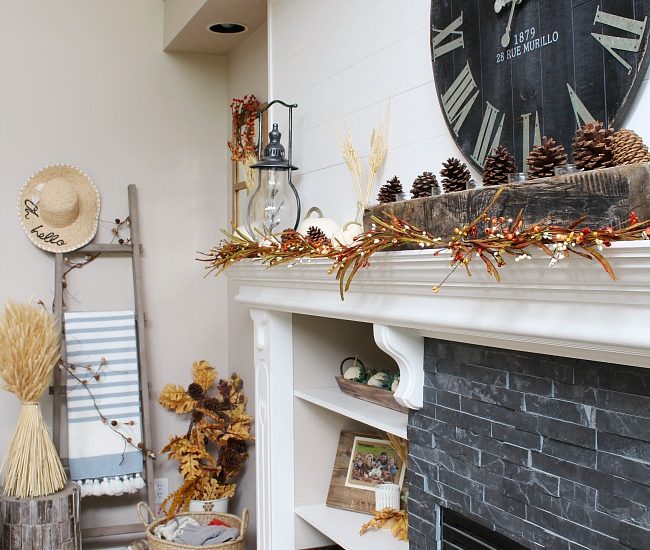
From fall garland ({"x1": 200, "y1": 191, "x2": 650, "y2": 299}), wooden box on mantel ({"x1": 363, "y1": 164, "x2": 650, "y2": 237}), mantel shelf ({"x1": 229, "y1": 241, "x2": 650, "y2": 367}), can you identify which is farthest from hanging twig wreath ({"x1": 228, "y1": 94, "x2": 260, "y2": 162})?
wooden box on mantel ({"x1": 363, "y1": 164, "x2": 650, "y2": 237})

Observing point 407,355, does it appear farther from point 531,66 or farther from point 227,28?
point 227,28

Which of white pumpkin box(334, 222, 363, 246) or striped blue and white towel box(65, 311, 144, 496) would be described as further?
striped blue and white towel box(65, 311, 144, 496)

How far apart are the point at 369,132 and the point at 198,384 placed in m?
1.90

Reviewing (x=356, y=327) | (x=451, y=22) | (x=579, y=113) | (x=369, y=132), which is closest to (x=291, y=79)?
(x=369, y=132)

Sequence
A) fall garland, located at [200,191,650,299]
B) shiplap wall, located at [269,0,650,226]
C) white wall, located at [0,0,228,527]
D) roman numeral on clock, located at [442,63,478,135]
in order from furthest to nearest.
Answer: white wall, located at [0,0,228,527] → shiplap wall, located at [269,0,650,226] → roman numeral on clock, located at [442,63,478,135] → fall garland, located at [200,191,650,299]

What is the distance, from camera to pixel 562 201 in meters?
1.13

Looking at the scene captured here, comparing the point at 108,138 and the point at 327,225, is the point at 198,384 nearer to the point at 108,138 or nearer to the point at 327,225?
the point at 108,138

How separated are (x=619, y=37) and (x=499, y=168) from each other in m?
0.26

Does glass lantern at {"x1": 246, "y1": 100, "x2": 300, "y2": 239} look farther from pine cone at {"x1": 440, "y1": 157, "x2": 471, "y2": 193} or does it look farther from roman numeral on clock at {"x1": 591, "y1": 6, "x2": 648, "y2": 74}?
roman numeral on clock at {"x1": 591, "y1": 6, "x2": 648, "y2": 74}

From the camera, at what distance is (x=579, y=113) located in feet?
4.30

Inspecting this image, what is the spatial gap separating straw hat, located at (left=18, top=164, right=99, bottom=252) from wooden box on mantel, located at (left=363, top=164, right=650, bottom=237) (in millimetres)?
2423

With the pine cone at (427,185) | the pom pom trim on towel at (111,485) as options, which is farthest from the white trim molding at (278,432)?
the pom pom trim on towel at (111,485)

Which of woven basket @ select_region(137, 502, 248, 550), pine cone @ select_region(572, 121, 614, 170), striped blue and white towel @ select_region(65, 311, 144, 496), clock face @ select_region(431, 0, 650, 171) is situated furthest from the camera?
striped blue and white towel @ select_region(65, 311, 144, 496)

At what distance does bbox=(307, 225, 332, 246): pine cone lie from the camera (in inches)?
69.9
